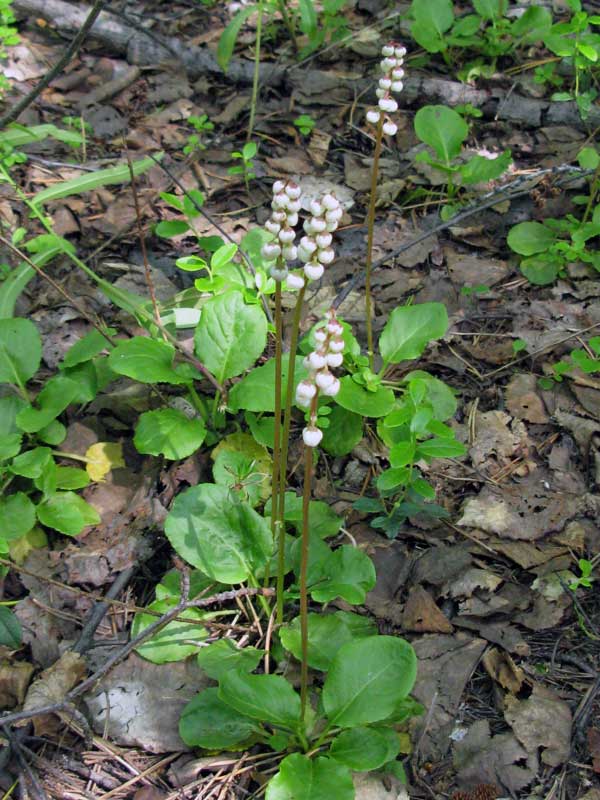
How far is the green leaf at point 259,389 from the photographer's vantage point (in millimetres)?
2588

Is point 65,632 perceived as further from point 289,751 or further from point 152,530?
point 289,751

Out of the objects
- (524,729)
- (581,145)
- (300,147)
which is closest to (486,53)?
(581,145)

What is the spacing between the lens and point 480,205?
346 centimetres

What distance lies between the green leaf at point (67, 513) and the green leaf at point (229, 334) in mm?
677

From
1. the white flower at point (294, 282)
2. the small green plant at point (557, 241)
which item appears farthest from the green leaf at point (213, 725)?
the small green plant at point (557, 241)

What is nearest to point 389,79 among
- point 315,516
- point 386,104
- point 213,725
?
point 386,104

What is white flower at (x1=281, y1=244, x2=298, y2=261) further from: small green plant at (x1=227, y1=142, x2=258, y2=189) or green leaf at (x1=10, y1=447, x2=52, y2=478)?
small green plant at (x1=227, y1=142, x2=258, y2=189)

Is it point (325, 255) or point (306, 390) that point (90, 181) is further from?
point (306, 390)

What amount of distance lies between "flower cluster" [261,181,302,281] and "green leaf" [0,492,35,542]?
4.52 ft

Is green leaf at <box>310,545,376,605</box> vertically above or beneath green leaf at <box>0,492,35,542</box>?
above

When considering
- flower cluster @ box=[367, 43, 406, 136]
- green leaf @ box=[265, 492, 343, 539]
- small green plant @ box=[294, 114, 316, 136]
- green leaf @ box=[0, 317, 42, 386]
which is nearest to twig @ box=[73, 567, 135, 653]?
green leaf @ box=[265, 492, 343, 539]

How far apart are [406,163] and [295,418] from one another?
6.01 feet

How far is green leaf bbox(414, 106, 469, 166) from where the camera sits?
3.51m

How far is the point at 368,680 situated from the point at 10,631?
1125 mm
